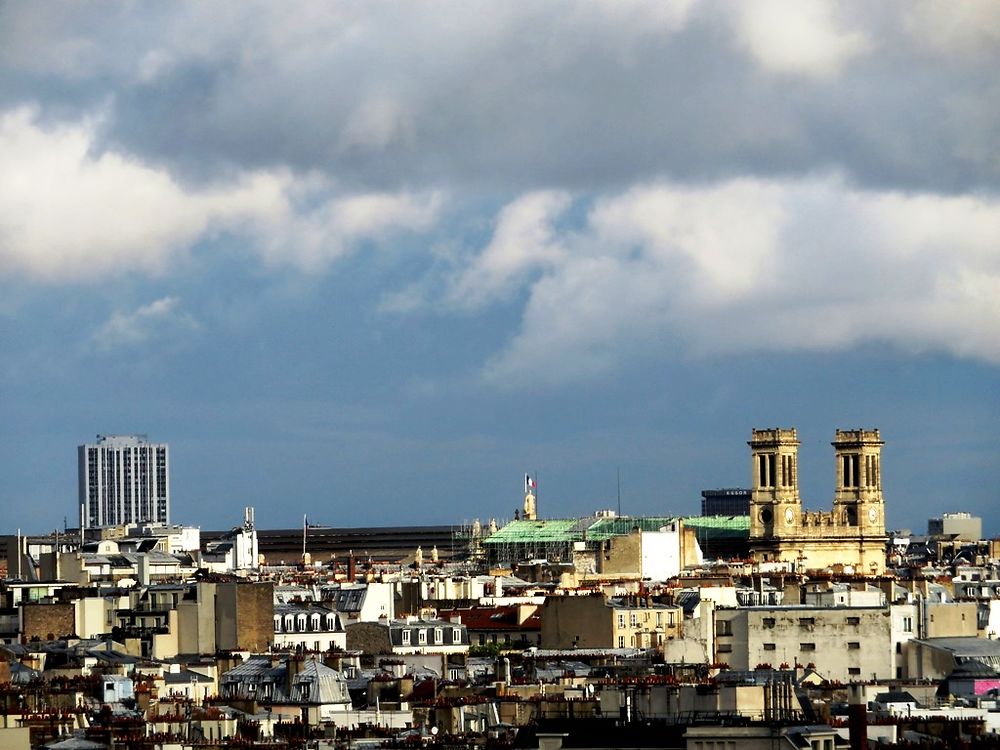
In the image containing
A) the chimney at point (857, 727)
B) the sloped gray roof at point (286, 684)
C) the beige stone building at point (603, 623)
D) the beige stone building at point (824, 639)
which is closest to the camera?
the chimney at point (857, 727)

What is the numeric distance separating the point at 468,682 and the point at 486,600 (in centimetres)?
5157

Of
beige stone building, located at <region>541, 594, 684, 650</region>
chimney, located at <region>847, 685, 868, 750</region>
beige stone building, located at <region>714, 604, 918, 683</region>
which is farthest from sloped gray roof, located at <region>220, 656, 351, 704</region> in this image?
chimney, located at <region>847, 685, 868, 750</region>

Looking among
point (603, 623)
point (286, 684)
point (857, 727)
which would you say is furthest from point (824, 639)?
point (857, 727)

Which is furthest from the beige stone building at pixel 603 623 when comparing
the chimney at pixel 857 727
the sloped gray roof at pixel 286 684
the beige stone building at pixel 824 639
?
the chimney at pixel 857 727

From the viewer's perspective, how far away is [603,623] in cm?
12025

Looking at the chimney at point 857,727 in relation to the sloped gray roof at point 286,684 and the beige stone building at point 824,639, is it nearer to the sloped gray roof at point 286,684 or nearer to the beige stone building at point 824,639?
the sloped gray roof at point 286,684

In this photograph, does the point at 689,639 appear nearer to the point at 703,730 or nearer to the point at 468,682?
the point at 468,682

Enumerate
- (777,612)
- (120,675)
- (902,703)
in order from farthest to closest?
(777,612)
(120,675)
(902,703)

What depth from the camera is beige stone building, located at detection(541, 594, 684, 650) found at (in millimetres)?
118188

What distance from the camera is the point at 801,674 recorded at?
95125 mm

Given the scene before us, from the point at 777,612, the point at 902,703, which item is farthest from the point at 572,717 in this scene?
the point at 777,612

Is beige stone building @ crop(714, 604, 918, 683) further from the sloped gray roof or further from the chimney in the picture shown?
the chimney

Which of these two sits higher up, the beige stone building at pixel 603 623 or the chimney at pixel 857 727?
the beige stone building at pixel 603 623

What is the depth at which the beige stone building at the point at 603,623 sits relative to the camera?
118m
